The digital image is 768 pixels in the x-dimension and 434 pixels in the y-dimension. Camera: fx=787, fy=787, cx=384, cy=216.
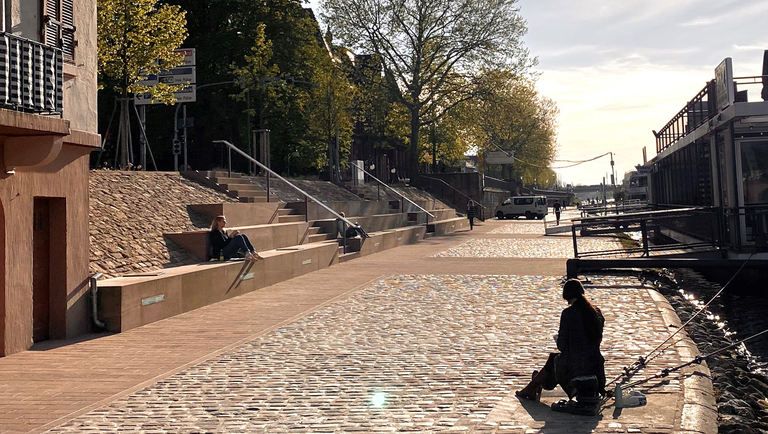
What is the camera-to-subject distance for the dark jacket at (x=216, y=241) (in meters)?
14.5

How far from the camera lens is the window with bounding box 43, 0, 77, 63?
10.1 metres

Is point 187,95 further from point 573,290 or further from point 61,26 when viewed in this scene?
point 573,290

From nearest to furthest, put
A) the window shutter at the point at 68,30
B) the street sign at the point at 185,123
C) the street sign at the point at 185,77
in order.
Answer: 1. the window shutter at the point at 68,30
2. the street sign at the point at 185,77
3. the street sign at the point at 185,123

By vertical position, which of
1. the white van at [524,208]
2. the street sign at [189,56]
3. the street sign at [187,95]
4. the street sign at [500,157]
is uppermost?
the street sign at [500,157]

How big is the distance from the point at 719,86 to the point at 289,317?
10.2 meters

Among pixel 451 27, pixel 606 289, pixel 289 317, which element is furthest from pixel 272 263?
pixel 451 27

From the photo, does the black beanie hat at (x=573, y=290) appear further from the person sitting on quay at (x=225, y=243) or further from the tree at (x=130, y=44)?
the tree at (x=130, y=44)

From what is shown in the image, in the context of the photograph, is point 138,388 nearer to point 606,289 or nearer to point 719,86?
point 606,289

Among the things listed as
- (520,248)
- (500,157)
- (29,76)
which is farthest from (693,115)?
(500,157)

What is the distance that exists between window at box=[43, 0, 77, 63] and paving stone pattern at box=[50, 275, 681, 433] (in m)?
4.72

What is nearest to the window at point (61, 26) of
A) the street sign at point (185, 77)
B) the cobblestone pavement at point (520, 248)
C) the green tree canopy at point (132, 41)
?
the green tree canopy at point (132, 41)

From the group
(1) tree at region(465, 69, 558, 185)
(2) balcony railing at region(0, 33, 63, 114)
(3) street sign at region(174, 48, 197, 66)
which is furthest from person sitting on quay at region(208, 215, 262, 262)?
(1) tree at region(465, 69, 558, 185)

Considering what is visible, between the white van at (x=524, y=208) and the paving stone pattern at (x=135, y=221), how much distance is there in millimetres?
49778

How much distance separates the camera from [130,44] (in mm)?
21859
